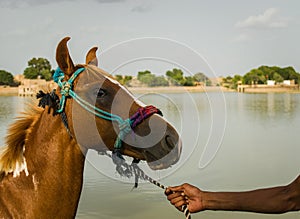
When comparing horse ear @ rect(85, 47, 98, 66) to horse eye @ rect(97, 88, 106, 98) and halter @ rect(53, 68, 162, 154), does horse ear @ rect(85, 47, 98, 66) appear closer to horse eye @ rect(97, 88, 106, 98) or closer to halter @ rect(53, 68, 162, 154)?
halter @ rect(53, 68, 162, 154)

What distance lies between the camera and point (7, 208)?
301cm

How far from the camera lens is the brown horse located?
2900mm

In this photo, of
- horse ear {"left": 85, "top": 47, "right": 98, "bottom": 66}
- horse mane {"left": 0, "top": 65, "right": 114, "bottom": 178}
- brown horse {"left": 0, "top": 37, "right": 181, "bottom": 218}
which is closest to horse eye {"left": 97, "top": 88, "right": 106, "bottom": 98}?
brown horse {"left": 0, "top": 37, "right": 181, "bottom": 218}

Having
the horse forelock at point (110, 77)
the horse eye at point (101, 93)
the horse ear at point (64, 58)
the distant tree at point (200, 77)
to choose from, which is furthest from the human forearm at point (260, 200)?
the horse ear at point (64, 58)

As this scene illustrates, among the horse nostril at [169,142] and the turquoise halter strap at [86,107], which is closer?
the horse nostril at [169,142]

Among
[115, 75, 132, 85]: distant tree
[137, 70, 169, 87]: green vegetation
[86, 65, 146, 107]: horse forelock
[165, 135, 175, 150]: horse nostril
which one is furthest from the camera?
[137, 70, 169, 87]: green vegetation

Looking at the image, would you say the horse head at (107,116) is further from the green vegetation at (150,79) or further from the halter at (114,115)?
the green vegetation at (150,79)

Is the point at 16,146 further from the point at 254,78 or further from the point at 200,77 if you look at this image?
the point at 254,78

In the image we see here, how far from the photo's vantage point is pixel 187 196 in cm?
261

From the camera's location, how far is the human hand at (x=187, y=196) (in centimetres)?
254

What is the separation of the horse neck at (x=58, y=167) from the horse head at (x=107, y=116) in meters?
0.09

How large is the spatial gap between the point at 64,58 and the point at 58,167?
74 cm

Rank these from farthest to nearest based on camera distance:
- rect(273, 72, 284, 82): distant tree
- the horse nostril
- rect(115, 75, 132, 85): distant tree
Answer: rect(273, 72, 284, 82): distant tree
rect(115, 75, 132, 85): distant tree
the horse nostril

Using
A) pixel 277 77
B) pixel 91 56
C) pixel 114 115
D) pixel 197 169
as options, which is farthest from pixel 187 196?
pixel 277 77
